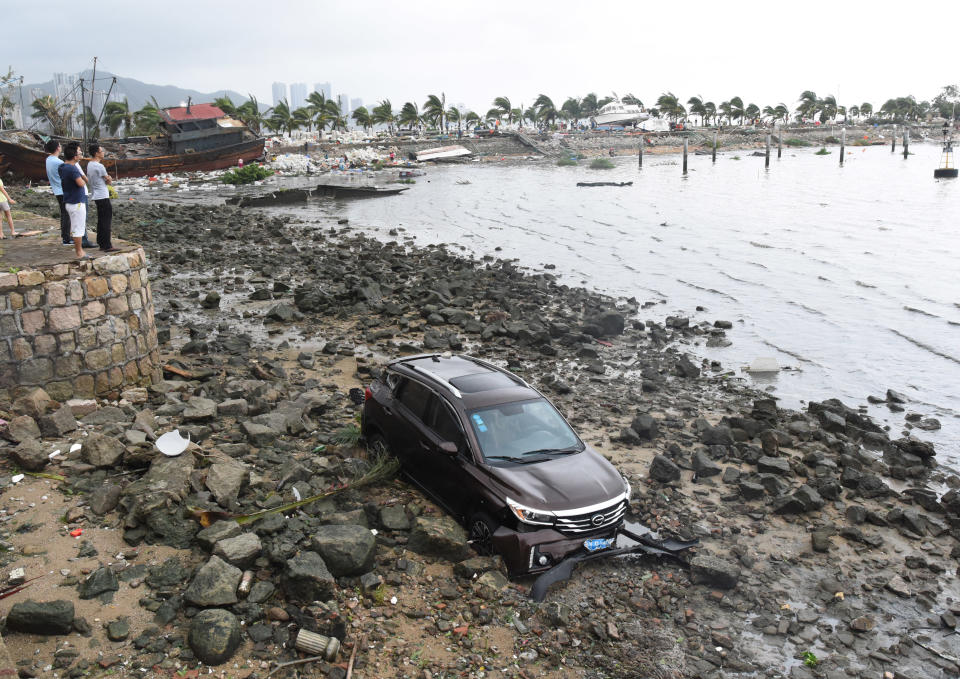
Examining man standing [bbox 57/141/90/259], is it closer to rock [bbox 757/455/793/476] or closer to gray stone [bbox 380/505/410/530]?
gray stone [bbox 380/505/410/530]

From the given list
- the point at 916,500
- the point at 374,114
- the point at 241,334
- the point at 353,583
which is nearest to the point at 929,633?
the point at 916,500

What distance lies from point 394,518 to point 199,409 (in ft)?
14.6

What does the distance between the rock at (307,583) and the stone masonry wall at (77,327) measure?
21.8 feet

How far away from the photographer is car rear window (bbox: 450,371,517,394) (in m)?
9.21

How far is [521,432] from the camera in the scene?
8781 mm

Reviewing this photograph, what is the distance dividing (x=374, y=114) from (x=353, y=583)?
145m

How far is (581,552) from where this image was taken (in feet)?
25.9

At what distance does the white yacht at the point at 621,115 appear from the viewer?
16362cm

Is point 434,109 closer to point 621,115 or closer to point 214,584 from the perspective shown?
point 621,115

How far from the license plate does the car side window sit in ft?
8.99

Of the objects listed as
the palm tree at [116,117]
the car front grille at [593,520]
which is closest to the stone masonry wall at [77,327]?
the car front grille at [593,520]

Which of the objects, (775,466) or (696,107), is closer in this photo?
(775,466)

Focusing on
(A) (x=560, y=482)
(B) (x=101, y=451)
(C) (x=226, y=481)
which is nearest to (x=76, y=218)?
(B) (x=101, y=451)

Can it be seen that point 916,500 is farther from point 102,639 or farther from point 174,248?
point 174,248
